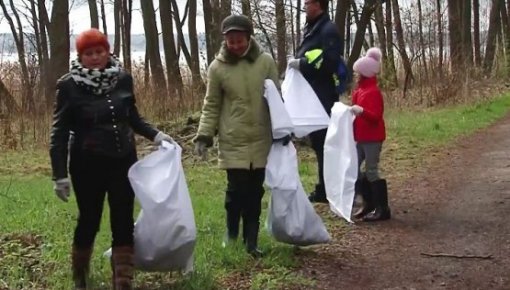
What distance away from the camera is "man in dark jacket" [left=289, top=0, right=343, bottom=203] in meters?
7.02

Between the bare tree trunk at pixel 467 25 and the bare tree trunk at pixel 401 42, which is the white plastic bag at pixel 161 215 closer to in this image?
the bare tree trunk at pixel 401 42

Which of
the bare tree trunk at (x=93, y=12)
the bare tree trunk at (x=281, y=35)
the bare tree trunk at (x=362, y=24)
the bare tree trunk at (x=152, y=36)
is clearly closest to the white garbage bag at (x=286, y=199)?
the bare tree trunk at (x=152, y=36)

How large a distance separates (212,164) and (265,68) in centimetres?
518

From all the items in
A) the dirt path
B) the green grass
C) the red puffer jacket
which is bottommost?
the dirt path

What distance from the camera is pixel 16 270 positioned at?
5.12m

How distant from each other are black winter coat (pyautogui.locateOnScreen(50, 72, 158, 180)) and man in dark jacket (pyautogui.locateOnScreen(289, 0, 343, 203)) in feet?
8.77

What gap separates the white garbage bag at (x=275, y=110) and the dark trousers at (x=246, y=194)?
1.03 ft

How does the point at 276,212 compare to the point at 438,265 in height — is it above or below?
above

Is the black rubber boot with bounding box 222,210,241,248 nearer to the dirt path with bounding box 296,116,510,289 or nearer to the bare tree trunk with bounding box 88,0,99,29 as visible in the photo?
the dirt path with bounding box 296,116,510,289

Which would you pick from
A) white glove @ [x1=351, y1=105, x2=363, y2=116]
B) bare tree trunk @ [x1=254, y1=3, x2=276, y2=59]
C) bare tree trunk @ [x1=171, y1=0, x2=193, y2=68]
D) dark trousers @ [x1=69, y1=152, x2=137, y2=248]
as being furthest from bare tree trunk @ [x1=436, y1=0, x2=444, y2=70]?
dark trousers @ [x1=69, y1=152, x2=137, y2=248]

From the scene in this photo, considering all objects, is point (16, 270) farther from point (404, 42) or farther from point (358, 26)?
point (404, 42)

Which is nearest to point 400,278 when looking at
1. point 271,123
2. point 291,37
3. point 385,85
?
point 271,123

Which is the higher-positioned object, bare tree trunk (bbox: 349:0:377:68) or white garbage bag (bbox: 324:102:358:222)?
bare tree trunk (bbox: 349:0:377:68)

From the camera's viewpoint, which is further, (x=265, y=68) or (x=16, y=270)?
(x=265, y=68)
